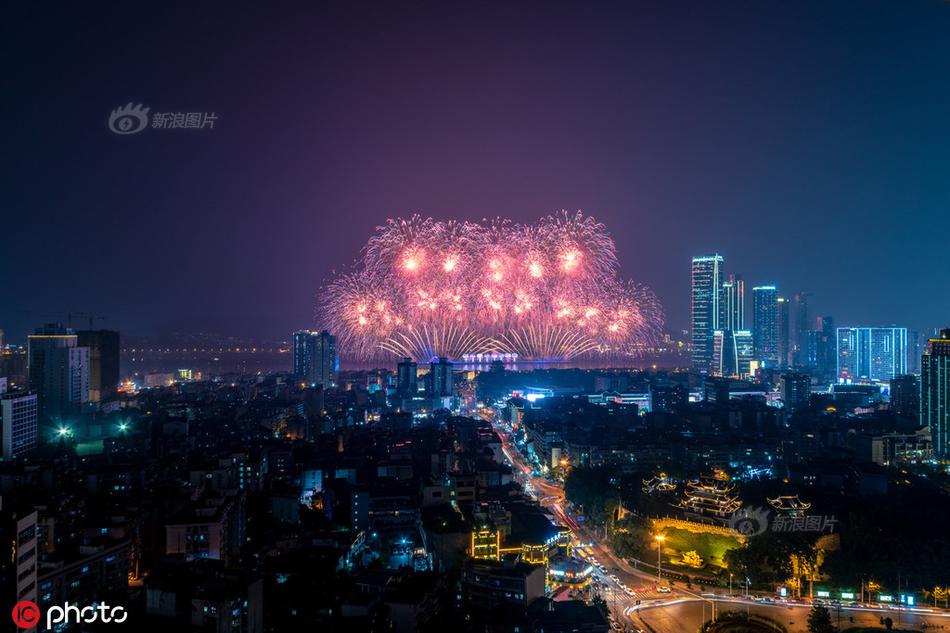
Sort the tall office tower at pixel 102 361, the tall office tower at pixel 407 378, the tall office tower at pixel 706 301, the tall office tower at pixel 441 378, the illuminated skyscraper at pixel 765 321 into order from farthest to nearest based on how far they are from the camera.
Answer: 1. the illuminated skyscraper at pixel 765 321
2. the tall office tower at pixel 706 301
3. the tall office tower at pixel 407 378
4. the tall office tower at pixel 441 378
5. the tall office tower at pixel 102 361

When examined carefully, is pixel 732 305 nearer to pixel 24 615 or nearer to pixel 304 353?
pixel 304 353

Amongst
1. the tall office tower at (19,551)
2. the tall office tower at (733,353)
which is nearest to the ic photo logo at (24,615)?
the tall office tower at (19,551)

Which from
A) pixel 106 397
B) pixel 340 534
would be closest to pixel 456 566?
pixel 340 534

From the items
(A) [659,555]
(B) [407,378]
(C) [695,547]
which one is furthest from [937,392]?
(B) [407,378]

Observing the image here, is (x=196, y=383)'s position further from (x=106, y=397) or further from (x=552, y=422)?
(x=552, y=422)

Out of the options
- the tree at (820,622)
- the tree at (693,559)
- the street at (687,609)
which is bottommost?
the street at (687,609)

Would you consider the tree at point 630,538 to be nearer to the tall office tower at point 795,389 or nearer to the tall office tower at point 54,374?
the tall office tower at point 54,374

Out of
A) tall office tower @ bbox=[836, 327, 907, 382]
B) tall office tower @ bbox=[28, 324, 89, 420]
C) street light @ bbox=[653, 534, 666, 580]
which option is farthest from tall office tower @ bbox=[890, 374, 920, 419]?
tall office tower @ bbox=[28, 324, 89, 420]
